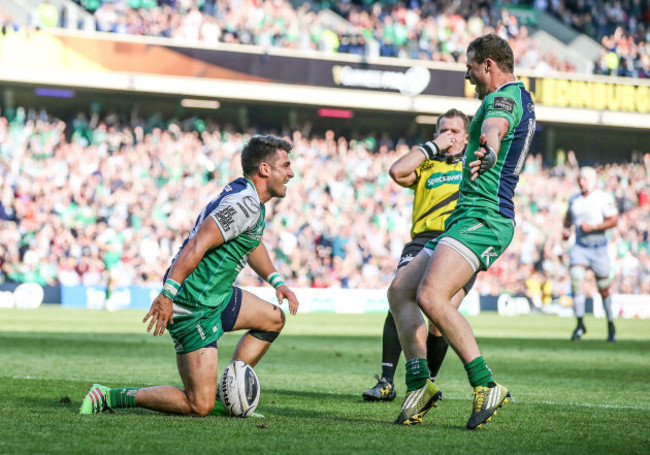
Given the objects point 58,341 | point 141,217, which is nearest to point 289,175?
point 58,341

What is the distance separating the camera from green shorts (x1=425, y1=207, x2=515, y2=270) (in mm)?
6406

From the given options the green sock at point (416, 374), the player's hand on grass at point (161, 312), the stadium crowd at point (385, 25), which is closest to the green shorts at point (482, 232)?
the green sock at point (416, 374)

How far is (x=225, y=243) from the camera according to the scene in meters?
6.95

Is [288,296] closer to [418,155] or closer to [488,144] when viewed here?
[418,155]

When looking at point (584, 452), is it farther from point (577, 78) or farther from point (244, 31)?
point (577, 78)

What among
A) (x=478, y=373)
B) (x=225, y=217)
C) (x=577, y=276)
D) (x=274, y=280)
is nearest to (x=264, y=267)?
(x=274, y=280)

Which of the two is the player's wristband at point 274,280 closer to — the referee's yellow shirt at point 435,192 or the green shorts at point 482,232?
the referee's yellow shirt at point 435,192

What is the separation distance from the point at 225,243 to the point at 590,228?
10725 mm

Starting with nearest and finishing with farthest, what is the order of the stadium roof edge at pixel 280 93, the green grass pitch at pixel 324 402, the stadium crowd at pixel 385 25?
the green grass pitch at pixel 324 402 < the stadium roof edge at pixel 280 93 < the stadium crowd at pixel 385 25

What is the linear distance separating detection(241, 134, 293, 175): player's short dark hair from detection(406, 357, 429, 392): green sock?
171cm

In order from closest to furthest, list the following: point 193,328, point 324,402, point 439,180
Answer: point 193,328 < point 324,402 < point 439,180

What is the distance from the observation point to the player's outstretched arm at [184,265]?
244 inches

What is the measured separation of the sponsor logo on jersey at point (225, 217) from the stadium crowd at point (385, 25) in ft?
84.5

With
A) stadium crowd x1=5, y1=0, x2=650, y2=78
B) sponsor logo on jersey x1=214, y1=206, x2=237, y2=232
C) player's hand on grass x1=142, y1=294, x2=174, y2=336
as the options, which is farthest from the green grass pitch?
stadium crowd x1=5, y1=0, x2=650, y2=78
